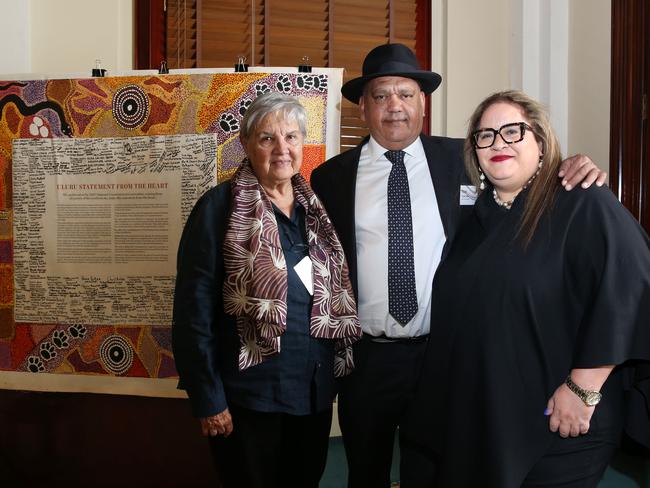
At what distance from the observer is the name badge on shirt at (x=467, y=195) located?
6.43 feet

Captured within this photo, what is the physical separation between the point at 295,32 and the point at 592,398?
8.98ft

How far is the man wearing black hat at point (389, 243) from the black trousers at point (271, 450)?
23cm

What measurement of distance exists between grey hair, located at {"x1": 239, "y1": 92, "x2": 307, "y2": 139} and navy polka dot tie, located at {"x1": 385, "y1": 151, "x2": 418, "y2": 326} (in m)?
0.44

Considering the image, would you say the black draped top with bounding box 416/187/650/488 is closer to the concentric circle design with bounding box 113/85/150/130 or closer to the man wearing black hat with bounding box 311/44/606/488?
the man wearing black hat with bounding box 311/44/606/488

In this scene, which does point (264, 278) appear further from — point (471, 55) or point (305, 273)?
point (471, 55)

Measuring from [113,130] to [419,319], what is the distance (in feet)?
5.38

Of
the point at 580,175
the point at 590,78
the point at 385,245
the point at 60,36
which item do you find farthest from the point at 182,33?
the point at 580,175

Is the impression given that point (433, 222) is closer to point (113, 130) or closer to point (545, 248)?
point (545, 248)

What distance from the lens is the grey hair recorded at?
1706 mm

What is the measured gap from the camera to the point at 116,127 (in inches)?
105

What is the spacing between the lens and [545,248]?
134 centimetres

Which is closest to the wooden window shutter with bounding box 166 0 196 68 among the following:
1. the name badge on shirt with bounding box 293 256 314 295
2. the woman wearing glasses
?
the name badge on shirt with bounding box 293 256 314 295

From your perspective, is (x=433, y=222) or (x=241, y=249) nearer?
(x=241, y=249)

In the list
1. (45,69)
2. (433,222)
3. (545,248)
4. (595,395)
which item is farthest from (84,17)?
(595,395)
